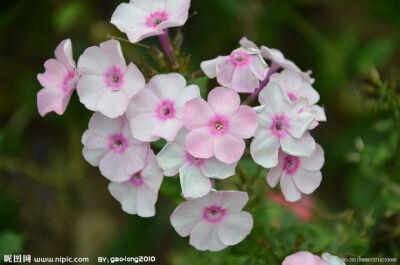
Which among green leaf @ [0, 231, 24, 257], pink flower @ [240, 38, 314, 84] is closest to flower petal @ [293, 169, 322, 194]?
pink flower @ [240, 38, 314, 84]

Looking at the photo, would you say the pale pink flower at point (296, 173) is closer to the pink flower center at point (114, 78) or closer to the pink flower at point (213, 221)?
the pink flower at point (213, 221)

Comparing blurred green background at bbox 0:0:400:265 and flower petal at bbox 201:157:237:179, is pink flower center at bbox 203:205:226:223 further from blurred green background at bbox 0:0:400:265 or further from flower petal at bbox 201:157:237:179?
blurred green background at bbox 0:0:400:265

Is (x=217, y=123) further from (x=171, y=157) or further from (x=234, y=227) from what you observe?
(x=234, y=227)

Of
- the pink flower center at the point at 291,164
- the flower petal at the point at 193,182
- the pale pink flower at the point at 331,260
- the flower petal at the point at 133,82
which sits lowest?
the pale pink flower at the point at 331,260

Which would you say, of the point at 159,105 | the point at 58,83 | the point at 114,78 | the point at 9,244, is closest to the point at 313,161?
the point at 159,105

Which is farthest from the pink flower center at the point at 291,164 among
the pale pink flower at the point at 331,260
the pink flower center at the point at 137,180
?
the pink flower center at the point at 137,180

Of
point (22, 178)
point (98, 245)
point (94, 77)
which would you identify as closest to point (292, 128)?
point (94, 77)
